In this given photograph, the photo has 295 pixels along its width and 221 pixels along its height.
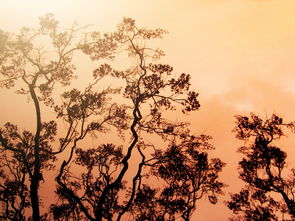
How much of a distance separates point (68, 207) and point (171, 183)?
29.6 feet

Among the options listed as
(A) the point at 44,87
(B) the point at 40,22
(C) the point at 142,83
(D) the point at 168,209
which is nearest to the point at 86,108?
(A) the point at 44,87

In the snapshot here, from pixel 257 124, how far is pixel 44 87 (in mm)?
14891

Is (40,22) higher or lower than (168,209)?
higher

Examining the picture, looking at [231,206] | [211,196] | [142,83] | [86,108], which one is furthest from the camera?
[211,196]

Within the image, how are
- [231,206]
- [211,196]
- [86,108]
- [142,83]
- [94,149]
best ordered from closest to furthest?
[142,83] < [86,108] < [94,149] < [231,206] < [211,196]

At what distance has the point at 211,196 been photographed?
28.1 metres

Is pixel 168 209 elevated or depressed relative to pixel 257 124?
depressed

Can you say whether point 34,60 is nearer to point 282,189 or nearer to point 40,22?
point 40,22

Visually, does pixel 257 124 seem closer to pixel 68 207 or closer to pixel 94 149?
pixel 94 149

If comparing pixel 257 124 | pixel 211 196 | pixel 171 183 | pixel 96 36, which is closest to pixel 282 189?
pixel 257 124

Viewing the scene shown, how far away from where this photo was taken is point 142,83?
61.1 ft

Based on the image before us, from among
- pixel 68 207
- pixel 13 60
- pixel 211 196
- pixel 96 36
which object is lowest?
pixel 68 207

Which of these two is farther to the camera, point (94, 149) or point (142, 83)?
point (94, 149)

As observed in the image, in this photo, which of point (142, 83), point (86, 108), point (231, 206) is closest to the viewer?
point (142, 83)
